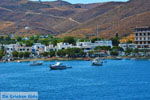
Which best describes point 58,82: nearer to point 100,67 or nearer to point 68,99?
point 68,99

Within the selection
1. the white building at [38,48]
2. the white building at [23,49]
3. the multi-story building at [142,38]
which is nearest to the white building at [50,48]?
the white building at [38,48]

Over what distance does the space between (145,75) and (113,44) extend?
2637 inches

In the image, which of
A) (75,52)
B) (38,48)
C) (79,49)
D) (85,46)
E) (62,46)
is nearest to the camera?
(75,52)

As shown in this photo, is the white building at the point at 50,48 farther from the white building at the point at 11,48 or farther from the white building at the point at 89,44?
the white building at the point at 11,48

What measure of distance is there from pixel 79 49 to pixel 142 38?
14.2 metres

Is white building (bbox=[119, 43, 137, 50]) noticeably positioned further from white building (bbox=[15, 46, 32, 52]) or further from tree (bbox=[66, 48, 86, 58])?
white building (bbox=[15, 46, 32, 52])

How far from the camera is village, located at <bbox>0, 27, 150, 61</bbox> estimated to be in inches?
5202

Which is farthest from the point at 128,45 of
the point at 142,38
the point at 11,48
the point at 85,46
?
the point at 11,48

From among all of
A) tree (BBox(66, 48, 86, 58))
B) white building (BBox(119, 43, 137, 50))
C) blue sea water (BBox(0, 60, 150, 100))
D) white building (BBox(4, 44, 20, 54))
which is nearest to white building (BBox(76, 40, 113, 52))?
white building (BBox(119, 43, 137, 50))

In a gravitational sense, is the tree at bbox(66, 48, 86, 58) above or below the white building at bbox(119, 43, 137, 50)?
below

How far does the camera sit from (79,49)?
134 metres

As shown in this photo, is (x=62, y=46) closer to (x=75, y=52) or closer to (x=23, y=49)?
(x=23, y=49)

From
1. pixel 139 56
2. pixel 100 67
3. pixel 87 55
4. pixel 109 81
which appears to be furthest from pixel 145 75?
pixel 87 55

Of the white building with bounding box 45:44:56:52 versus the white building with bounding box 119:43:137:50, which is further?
the white building with bounding box 45:44:56:52
